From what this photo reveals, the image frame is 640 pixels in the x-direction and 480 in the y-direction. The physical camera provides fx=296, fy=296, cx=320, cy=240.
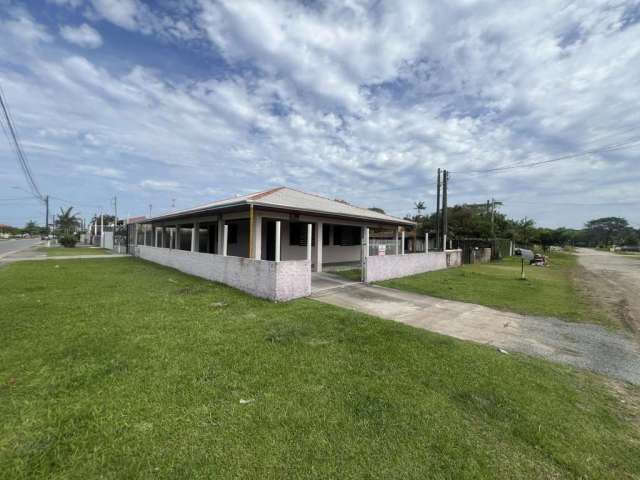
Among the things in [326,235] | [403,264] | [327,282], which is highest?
[326,235]

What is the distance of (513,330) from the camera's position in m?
5.84

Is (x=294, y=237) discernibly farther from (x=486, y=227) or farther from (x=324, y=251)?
(x=486, y=227)

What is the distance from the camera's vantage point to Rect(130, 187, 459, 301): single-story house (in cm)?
787

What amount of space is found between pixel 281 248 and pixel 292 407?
10872 mm

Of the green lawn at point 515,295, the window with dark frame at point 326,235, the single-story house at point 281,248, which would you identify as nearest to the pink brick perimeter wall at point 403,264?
the single-story house at point 281,248

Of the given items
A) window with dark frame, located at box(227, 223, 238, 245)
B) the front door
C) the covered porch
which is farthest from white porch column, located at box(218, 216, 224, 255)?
the front door

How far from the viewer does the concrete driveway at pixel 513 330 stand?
4547 mm

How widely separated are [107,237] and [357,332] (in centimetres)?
3678

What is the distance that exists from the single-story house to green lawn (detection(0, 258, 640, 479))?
8.94 ft

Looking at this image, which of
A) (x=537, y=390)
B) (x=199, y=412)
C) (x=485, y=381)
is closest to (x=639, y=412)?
(x=537, y=390)

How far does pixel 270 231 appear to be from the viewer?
14047 mm

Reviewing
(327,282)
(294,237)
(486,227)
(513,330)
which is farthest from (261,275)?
(486,227)

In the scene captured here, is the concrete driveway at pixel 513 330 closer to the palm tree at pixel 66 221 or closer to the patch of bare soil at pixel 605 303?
the patch of bare soil at pixel 605 303

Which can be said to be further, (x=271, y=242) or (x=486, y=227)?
(x=486, y=227)
